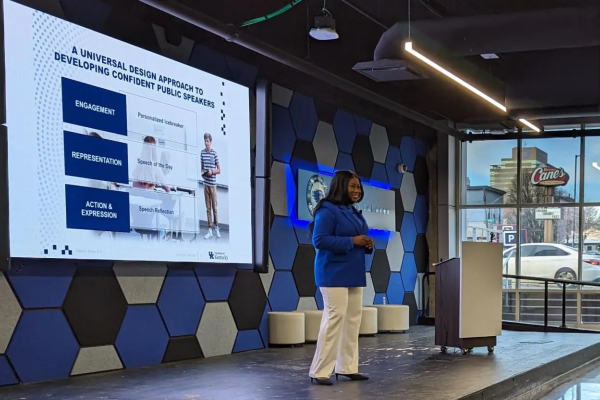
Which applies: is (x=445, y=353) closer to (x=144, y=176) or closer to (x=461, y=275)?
(x=461, y=275)

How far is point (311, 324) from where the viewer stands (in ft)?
24.2

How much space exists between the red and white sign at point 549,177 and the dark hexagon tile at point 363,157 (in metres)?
3.08

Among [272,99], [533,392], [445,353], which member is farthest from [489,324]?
[272,99]

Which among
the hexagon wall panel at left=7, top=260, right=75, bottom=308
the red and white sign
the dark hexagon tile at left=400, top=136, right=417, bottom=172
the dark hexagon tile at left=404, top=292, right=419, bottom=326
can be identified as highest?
the dark hexagon tile at left=400, top=136, right=417, bottom=172

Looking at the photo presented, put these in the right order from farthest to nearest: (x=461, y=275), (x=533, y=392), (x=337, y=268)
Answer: (x=461, y=275) < (x=533, y=392) < (x=337, y=268)

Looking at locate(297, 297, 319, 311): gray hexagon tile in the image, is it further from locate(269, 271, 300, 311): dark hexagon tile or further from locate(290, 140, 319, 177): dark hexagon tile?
locate(290, 140, 319, 177): dark hexagon tile

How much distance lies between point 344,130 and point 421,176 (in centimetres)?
234

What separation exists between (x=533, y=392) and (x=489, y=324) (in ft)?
3.02

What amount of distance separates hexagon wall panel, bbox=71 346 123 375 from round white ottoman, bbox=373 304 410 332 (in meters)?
3.92

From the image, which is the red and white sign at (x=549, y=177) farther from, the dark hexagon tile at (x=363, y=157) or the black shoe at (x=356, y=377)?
the black shoe at (x=356, y=377)

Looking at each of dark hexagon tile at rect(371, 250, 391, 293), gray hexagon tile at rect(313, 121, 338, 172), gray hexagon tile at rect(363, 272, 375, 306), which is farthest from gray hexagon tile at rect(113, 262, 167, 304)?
dark hexagon tile at rect(371, 250, 391, 293)

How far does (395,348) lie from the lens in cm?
683

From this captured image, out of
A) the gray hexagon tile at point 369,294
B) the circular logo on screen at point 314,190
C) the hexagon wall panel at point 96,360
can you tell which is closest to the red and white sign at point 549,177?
the gray hexagon tile at point 369,294

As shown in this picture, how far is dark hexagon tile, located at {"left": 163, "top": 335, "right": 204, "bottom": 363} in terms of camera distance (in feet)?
19.6
